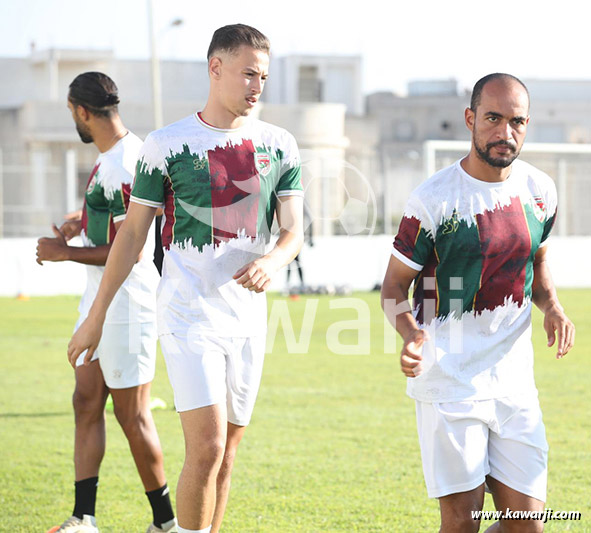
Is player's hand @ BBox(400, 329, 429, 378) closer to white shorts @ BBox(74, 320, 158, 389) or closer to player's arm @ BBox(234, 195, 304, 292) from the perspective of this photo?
player's arm @ BBox(234, 195, 304, 292)

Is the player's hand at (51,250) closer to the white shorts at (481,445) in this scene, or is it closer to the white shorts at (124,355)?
the white shorts at (124,355)

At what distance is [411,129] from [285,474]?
162 feet

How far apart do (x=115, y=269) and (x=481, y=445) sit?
1.77m

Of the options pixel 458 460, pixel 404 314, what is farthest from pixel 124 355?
pixel 458 460

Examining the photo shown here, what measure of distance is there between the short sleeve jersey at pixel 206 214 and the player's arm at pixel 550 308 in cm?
121

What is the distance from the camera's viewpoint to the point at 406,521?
18.9 feet

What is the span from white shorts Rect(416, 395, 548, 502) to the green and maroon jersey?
61 millimetres

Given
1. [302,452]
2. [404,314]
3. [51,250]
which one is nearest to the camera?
[404,314]

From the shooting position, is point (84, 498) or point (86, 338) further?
point (84, 498)

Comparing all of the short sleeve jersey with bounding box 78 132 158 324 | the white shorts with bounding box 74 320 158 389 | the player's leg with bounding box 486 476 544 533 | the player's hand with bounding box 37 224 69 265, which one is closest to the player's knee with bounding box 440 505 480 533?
the player's leg with bounding box 486 476 544 533

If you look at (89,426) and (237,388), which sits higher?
(237,388)

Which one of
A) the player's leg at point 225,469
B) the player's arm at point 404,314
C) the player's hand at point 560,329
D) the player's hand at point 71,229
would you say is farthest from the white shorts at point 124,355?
the player's hand at point 560,329

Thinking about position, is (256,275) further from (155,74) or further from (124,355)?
(155,74)

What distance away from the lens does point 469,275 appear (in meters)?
4.08
